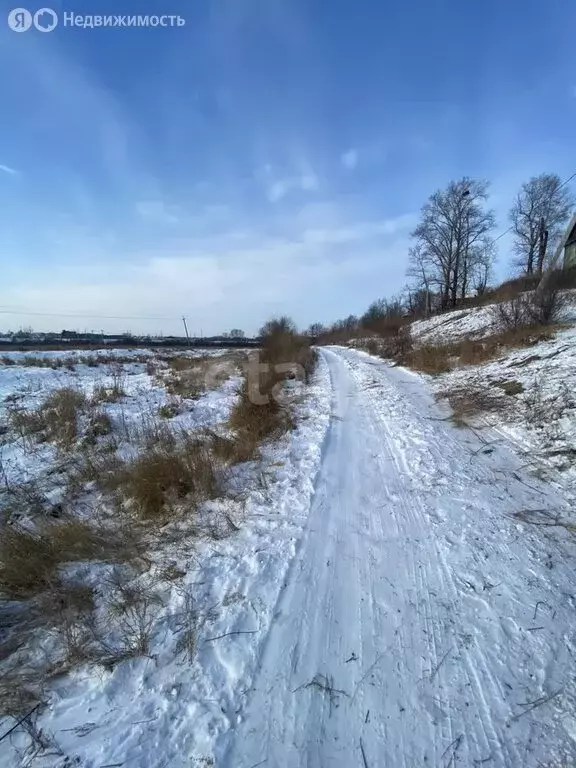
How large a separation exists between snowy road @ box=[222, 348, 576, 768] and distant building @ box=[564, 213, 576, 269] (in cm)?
2808

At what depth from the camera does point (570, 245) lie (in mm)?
23719

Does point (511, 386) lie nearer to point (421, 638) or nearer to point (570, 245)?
point (421, 638)

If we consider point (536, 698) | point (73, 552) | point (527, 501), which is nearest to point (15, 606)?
point (73, 552)

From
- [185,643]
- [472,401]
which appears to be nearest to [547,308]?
[472,401]

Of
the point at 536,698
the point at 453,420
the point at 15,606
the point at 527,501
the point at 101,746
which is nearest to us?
the point at 101,746

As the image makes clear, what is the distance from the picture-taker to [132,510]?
13.6 ft

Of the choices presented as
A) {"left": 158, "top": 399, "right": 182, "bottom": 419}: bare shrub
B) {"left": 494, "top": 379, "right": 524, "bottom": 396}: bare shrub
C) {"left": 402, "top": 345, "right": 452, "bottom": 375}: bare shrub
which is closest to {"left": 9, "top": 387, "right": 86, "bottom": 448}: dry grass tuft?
{"left": 158, "top": 399, "right": 182, "bottom": 419}: bare shrub

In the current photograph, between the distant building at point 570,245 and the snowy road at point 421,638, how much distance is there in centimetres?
A: 2808

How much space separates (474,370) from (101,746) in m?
11.1

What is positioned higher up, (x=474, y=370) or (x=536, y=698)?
(x=474, y=370)

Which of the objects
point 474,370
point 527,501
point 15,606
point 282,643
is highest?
point 474,370

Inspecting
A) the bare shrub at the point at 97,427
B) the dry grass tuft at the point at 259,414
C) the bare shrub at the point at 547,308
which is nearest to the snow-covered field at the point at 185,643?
the dry grass tuft at the point at 259,414

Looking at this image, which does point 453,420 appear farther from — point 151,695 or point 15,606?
point 15,606

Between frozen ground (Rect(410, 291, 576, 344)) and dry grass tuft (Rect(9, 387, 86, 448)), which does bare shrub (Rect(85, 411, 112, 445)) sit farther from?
frozen ground (Rect(410, 291, 576, 344))
